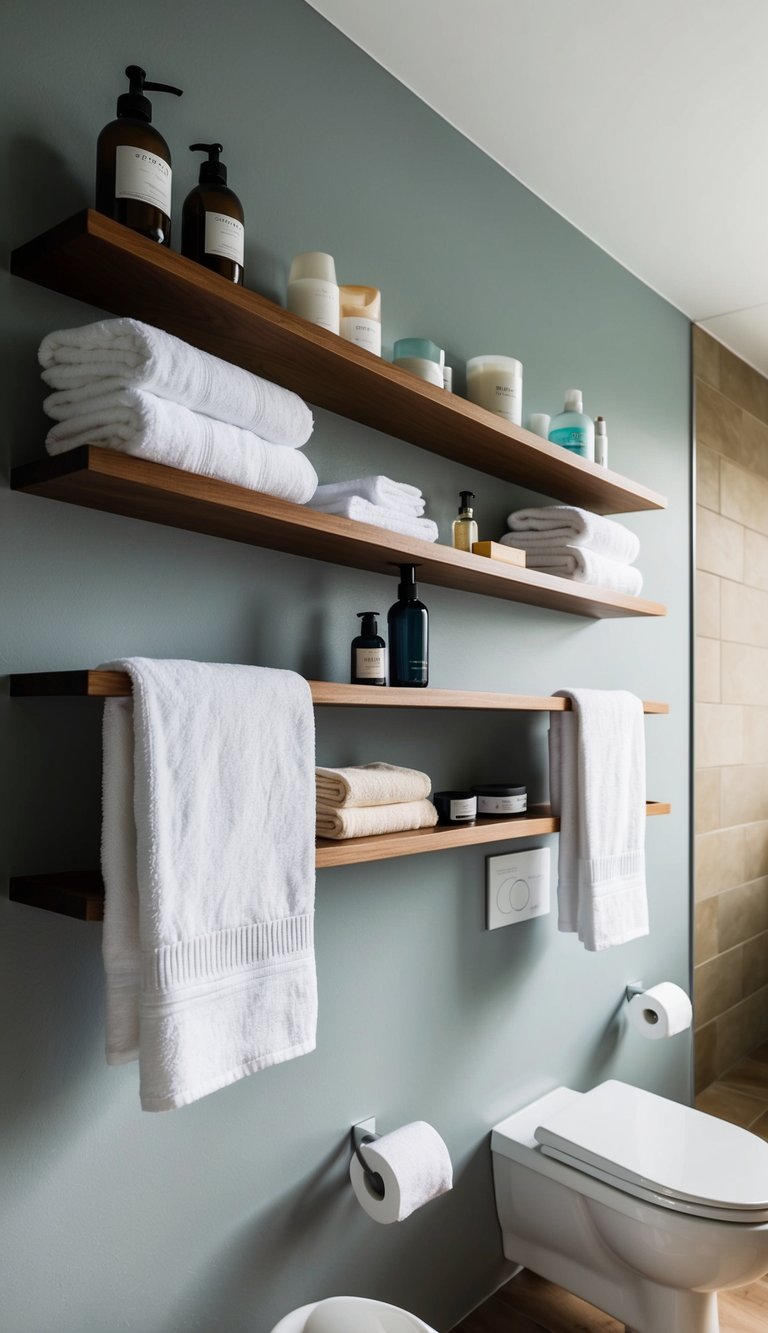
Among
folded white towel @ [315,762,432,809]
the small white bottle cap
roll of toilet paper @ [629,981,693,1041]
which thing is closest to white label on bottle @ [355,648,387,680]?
folded white towel @ [315,762,432,809]

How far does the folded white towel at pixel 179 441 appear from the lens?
1038 mm

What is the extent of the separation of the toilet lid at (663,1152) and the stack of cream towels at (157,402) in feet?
4.47

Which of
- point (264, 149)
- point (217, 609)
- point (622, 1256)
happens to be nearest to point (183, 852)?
point (217, 609)

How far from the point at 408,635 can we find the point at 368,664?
94mm

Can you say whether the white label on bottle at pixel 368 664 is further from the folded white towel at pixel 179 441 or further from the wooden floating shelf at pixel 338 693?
the folded white towel at pixel 179 441

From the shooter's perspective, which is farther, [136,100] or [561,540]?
[561,540]

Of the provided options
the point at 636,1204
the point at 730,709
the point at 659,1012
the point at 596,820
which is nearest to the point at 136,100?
the point at 596,820

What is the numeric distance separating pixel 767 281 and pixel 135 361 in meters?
2.10

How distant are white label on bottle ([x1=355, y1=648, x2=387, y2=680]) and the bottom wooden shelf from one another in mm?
246

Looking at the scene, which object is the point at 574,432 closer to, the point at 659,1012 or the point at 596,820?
the point at 596,820

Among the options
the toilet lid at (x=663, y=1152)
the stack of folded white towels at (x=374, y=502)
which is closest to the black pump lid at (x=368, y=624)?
the stack of folded white towels at (x=374, y=502)

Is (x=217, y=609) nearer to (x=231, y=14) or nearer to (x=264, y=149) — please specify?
(x=264, y=149)

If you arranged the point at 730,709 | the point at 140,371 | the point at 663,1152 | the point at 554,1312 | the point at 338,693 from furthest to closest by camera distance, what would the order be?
the point at 730,709 < the point at 554,1312 < the point at 663,1152 < the point at 338,693 < the point at 140,371

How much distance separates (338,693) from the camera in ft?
4.29
